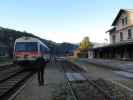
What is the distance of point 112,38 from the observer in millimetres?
47812

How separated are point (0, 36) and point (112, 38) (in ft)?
122

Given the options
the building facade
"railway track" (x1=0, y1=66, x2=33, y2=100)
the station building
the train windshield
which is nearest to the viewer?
"railway track" (x1=0, y1=66, x2=33, y2=100)

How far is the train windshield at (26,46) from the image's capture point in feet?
78.5

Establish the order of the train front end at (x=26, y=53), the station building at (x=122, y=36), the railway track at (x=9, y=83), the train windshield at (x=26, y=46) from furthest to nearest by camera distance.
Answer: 1. the station building at (x=122, y=36)
2. the train windshield at (x=26, y=46)
3. the train front end at (x=26, y=53)
4. the railway track at (x=9, y=83)

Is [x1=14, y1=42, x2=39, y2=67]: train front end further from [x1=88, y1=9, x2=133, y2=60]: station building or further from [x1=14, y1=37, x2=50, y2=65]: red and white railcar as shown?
[x1=88, y1=9, x2=133, y2=60]: station building

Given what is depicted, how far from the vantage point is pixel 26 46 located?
24.1m

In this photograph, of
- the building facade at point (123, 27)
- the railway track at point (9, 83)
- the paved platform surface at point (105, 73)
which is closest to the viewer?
the railway track at point (9, 83)

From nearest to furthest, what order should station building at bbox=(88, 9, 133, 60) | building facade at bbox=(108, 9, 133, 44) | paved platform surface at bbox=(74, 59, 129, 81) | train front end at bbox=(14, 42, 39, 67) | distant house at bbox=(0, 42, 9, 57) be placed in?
1. paved platform surface at bbox=(74, 59, 129, 81)
2. train front end at bbox=(14, 42, 39, 67)
3. station building at bbox=(88, 9, 133, 60)
4. building facade at bbox=(108, 9, 133, 44)
5. distant house at bbox=(0, 42, 9, 57)

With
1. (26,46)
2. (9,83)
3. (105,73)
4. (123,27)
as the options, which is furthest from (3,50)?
(9,83)

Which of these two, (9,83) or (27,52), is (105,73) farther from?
(9,83)

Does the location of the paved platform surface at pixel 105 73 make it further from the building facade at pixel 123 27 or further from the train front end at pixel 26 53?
Answer: the building facade at pixel 123 27

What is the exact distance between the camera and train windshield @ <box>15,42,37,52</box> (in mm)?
23922

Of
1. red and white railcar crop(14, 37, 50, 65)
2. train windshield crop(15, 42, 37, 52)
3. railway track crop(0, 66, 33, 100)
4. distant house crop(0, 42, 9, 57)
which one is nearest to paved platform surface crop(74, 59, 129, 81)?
red and white railcar crop(14, 37, 50, 65)

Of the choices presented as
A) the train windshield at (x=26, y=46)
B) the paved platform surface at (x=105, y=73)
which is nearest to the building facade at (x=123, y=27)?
the paved platform surface at (x=105, y=73)
